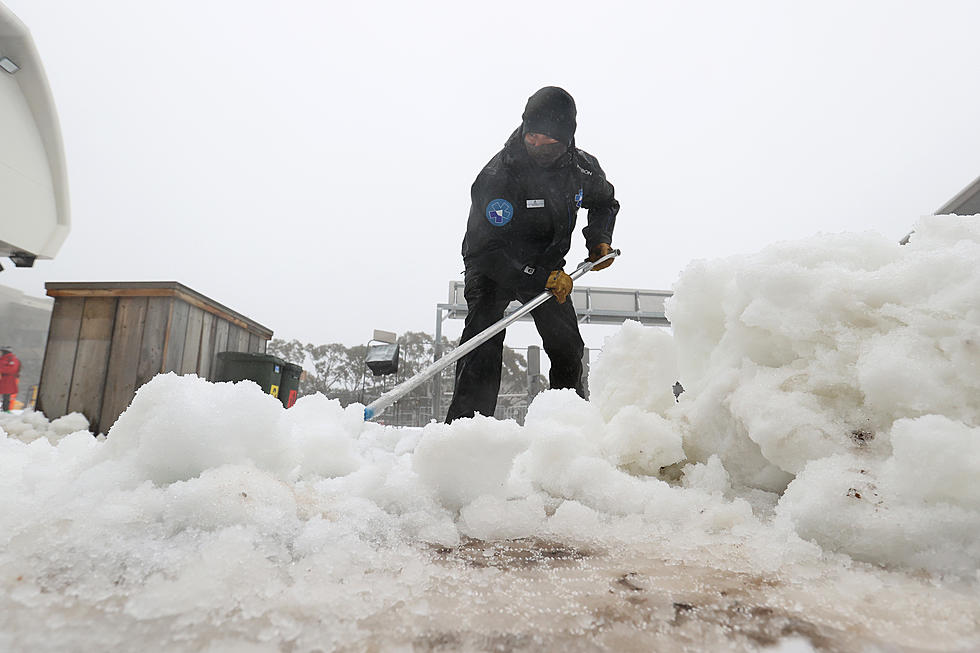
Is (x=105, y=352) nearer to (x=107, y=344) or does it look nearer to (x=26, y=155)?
(x=107, y=344)

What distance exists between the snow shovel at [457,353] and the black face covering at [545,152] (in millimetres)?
599

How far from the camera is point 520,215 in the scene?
2.53 metres

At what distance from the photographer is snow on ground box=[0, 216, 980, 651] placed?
0.44m

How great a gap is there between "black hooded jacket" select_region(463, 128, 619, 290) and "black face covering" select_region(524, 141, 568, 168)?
0.02 m

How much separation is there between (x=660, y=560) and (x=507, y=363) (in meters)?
15.3

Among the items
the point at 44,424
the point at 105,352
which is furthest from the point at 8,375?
the point at 44,424

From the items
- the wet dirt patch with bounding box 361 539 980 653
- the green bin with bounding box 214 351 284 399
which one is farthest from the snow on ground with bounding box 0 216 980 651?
the green bin with bounding box 214 351 284 399

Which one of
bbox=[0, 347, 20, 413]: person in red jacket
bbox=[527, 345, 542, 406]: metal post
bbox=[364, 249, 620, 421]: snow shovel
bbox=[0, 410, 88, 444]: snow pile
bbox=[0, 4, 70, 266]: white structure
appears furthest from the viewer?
bbox=[527, 345, 542, 406]: metal post

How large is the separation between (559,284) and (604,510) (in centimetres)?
164

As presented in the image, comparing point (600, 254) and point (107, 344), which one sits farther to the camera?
point (107, 344)

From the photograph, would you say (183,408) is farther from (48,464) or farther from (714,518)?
(714,518)

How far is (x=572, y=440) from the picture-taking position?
1070 millimetres

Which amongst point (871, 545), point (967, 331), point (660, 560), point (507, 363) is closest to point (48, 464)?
point (660, 560)

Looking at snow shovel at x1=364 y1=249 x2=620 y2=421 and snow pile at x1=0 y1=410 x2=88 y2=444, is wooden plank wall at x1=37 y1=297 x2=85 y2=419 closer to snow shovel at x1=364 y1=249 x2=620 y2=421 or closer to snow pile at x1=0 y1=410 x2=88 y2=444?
snow pile at x1=0 y1=410 x2=88 y2=444
